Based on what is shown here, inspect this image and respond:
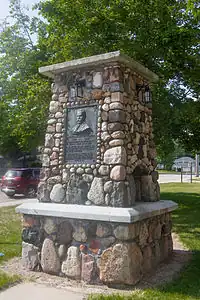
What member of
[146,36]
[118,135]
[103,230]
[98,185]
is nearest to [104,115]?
[118,135]

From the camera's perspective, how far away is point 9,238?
23.9 feet

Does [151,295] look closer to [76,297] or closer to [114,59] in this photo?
[76,297]

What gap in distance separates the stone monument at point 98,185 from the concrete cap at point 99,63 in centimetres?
2

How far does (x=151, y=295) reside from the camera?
4.05 meters

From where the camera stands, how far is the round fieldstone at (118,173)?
4711 millimetres

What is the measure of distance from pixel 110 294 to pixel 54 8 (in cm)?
1063

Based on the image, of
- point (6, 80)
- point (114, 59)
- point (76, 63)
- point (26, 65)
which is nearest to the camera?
point (114, 59)

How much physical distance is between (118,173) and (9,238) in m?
3.87

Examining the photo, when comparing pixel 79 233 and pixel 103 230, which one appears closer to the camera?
pixel 103 230

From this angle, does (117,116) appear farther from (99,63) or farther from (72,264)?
(72,264)

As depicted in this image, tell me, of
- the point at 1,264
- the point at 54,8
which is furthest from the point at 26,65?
the point at 1,264

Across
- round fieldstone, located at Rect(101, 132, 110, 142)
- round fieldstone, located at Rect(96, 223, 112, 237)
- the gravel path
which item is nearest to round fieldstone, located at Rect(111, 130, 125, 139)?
round fieldstone, located at Rect(101, 132, 110, 142)

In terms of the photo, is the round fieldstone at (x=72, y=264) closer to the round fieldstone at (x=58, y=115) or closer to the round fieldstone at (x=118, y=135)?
the round fieldstone at (x=118, y=135)

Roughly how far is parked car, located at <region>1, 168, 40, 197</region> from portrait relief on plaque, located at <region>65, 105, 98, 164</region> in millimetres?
11481
